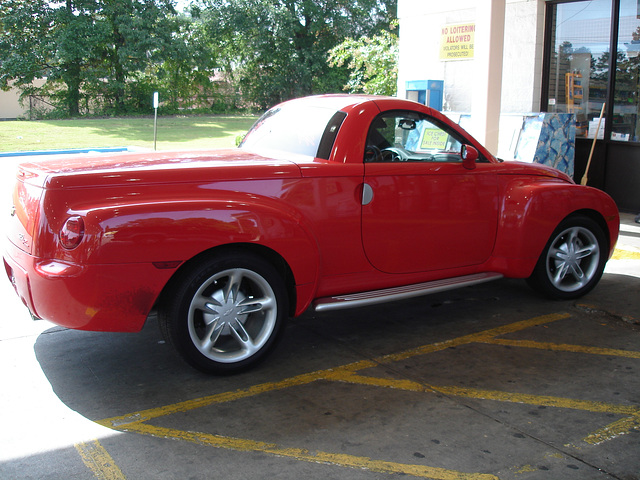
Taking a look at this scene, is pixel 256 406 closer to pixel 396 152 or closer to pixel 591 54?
pixel 396 152

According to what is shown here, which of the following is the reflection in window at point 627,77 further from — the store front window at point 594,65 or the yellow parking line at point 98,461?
the yellow parking line at point 98,461

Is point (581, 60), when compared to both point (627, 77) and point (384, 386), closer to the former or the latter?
point (627, 77)

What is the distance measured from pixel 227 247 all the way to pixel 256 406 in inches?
37.4

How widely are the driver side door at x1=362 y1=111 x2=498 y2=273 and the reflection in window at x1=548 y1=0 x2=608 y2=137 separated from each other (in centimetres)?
598

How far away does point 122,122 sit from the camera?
32750 millimetres

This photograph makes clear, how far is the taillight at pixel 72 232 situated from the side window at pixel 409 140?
6.43 feet

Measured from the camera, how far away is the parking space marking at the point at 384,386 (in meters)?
3.05

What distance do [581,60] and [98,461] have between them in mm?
9617

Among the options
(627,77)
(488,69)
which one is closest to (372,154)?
(488,69)

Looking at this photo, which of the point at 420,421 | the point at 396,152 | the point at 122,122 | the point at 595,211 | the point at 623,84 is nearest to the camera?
the point at 420,421

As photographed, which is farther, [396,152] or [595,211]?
[595,211]

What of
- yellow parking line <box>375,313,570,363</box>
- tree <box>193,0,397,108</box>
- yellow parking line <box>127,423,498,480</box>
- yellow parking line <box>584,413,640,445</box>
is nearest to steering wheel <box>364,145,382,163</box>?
yellow parking line <box>375,313,570,363</box>

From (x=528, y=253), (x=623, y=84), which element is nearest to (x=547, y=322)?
(x=528, y=253)

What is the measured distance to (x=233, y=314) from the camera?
3.95m
